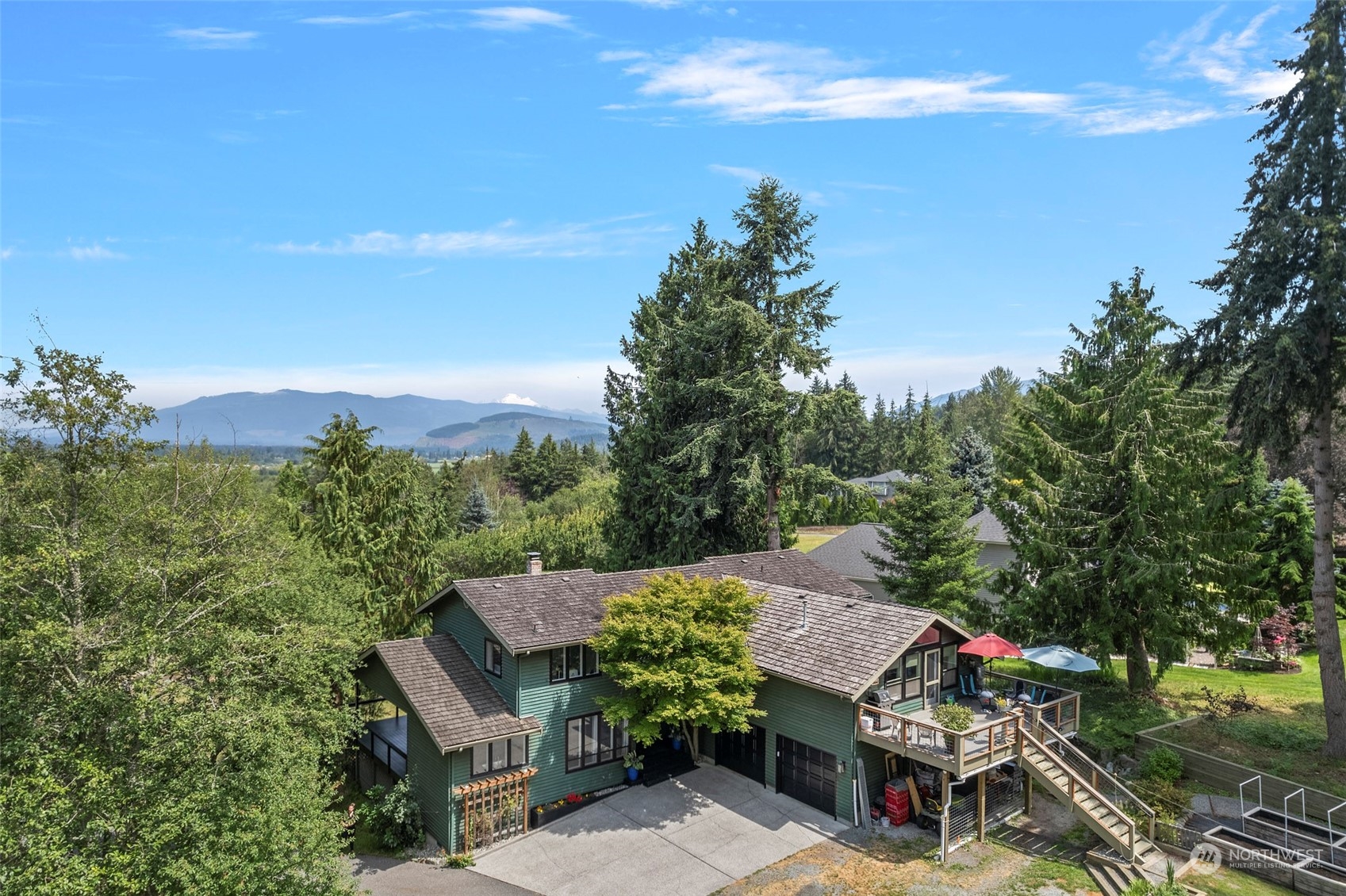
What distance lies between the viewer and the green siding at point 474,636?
2033cm

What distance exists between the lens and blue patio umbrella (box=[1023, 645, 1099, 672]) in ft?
69.4

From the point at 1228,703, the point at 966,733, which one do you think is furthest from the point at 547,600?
the point at 1228,703

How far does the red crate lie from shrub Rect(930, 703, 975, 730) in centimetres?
211

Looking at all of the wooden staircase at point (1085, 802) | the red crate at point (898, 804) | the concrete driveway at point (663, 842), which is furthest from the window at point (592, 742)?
the wooden staircase at point (1085, 802)

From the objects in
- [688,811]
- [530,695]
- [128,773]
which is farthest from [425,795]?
[128,773]

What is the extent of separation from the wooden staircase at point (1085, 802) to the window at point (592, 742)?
10.8 metres

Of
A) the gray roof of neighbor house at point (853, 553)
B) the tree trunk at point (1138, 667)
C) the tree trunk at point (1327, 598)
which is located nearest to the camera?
the tree trunk at point (1327, 598)

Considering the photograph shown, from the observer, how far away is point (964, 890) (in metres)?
15.8

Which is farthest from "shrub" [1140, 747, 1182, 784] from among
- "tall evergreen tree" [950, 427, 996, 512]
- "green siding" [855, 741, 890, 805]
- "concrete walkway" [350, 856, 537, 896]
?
"tall evergreen tree" [950, 427, 996, 512]

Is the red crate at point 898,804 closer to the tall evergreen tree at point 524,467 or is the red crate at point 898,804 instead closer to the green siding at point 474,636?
the green siding at point 474,636

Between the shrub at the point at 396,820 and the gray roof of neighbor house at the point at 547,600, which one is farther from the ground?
the gray roof of neighbor house at the point at 547,600

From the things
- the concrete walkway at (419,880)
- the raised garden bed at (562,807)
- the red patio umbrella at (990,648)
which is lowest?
the concrete walkway at (419,880)

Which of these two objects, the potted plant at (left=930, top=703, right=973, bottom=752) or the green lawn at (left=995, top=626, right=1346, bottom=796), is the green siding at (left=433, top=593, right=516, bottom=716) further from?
the green lawn at (left=995, top=626, right=1346, bottom=796)

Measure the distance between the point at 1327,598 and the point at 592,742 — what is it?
2066cm
